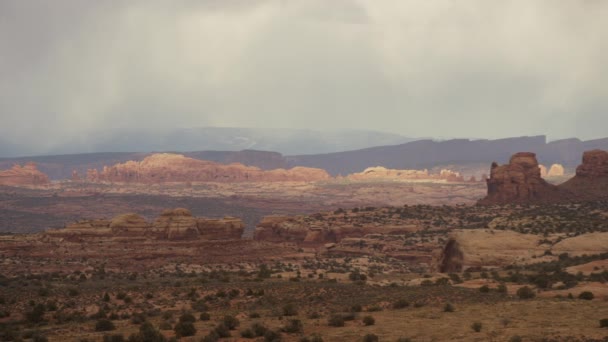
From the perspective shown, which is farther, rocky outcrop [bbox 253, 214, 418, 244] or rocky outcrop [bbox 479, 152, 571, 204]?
rocky outcrop [bbox 479, 152, 571, 204]

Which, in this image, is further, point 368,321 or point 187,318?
point 187,318

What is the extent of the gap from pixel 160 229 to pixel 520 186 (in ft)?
146

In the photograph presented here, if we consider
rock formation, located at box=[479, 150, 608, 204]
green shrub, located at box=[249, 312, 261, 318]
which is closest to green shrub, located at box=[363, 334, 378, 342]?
green shrub, located at box=[249, 312, 261, 318]

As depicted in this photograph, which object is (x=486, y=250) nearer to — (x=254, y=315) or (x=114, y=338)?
(x=254, y=315)

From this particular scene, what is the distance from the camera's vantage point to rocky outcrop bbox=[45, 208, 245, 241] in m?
68.8

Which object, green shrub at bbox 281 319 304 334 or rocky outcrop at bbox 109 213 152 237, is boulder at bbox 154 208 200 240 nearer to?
rocky outcrop at bbox 109 213 152 237

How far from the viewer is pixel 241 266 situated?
199 ft

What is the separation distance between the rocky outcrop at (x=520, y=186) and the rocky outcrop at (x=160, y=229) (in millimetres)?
35720

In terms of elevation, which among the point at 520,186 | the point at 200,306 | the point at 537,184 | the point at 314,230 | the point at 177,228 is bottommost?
the point at 314,230

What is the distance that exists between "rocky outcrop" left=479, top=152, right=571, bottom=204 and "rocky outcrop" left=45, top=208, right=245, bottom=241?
35720 mm

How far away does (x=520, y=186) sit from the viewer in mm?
90875

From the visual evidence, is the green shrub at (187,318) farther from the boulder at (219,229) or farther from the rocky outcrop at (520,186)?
the rocky outcrop at (520,186)

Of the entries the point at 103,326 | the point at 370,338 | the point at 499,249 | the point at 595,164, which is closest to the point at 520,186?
the point at 595,164

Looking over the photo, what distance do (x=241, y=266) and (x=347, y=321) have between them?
34529 millimetres
